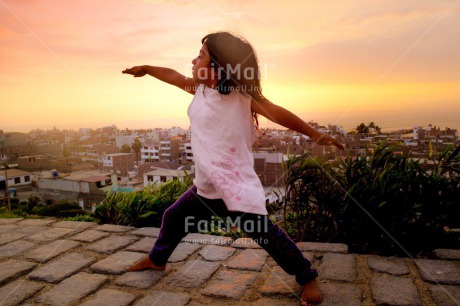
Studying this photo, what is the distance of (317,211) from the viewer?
2768mm

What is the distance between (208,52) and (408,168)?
6.24 feet

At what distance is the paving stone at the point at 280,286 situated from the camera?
72.4 inches

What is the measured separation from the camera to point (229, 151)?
170 cm

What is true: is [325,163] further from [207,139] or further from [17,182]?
[17,182]

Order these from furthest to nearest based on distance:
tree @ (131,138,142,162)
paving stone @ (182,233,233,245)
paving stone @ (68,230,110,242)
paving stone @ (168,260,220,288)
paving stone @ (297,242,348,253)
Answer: tree @ (131,138,142,162)
paving stone @ (68,230,110,242)
paving stone @ (182,233,233,245)
paving stone @ (297,242,348,253)
paving stone @ (168,260,220,288)

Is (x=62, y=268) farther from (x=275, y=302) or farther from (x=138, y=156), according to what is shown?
(x=138, y=156)

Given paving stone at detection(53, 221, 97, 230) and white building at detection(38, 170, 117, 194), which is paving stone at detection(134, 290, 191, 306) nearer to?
paving stone at detection(53, 221, 97, 230)

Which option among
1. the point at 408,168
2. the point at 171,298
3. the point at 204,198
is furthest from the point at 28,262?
the point at 408,168

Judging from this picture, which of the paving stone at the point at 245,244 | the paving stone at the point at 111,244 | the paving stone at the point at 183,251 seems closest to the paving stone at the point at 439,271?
the paving stone at the point at 245,244

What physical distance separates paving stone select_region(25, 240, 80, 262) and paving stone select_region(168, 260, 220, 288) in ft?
3.30

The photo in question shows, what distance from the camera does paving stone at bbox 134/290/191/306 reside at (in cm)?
177

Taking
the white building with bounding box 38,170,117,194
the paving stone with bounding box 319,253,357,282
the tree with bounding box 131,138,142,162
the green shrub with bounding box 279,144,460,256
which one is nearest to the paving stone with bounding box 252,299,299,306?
the paving stone with bounding box 319,253,357,282

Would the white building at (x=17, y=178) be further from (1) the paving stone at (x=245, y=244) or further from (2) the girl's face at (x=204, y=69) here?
(2) the girl's face at (x=204, y=69)

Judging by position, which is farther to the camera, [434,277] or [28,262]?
[28,262]
